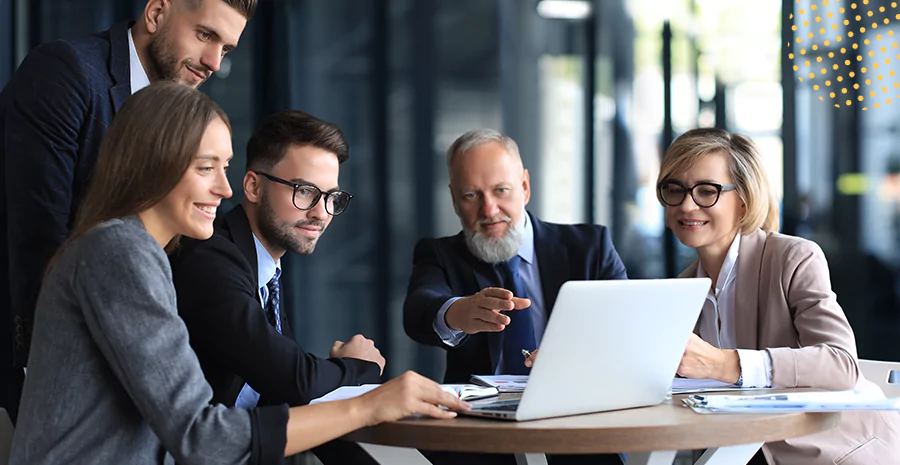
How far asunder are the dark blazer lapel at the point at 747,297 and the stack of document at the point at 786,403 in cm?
58

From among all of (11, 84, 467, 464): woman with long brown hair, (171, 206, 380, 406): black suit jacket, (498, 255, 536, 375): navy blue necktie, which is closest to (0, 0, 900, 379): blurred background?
(498, 255, 536, 375): navy blue necktie

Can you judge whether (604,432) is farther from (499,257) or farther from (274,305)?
(499,257)

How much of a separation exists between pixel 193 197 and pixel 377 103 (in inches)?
146

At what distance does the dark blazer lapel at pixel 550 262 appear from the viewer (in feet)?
10.2

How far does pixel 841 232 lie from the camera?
15.5 feet

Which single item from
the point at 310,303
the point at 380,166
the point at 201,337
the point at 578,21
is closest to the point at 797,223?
the point at 578,21

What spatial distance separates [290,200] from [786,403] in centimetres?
141

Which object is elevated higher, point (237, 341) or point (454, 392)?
→ point (237, 341)

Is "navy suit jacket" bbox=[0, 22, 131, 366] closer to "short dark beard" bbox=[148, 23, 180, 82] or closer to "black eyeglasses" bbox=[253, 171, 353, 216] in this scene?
"short dark beard" bbox=[148, 23, 180, 82]

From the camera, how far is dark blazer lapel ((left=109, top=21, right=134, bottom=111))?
2.62 meters

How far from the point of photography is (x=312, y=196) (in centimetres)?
259

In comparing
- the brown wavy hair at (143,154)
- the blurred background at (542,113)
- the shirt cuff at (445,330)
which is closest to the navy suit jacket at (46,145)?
the brown wavy hair at (143,154)

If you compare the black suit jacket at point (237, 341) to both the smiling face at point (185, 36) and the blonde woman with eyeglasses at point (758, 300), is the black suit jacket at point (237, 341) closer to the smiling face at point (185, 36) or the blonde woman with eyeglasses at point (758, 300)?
the smiling face at point (185, 36)

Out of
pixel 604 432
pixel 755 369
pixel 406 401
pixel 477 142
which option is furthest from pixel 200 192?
pixel 477 142
